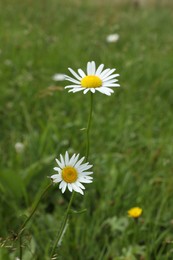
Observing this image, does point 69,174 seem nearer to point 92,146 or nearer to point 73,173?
point 73,173

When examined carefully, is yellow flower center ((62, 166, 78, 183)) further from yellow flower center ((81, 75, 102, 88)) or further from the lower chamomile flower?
yellow flower center ((81, 75, 102, 88))

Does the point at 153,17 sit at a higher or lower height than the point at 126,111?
higher

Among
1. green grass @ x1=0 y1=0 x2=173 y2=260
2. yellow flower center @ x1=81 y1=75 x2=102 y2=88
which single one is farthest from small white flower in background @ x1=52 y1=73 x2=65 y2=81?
yellow flower center @ x1=81 y1=75 x2=102 y2=88

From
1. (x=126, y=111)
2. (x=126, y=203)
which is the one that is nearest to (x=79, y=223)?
(x=126, y=203)

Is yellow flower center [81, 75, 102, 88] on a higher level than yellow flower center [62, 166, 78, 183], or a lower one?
higher

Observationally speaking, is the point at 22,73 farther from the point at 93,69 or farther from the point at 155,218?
the point at 93,69

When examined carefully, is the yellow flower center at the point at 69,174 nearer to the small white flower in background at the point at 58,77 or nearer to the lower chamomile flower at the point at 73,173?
the lower chamomile flower at the point at 73,173
